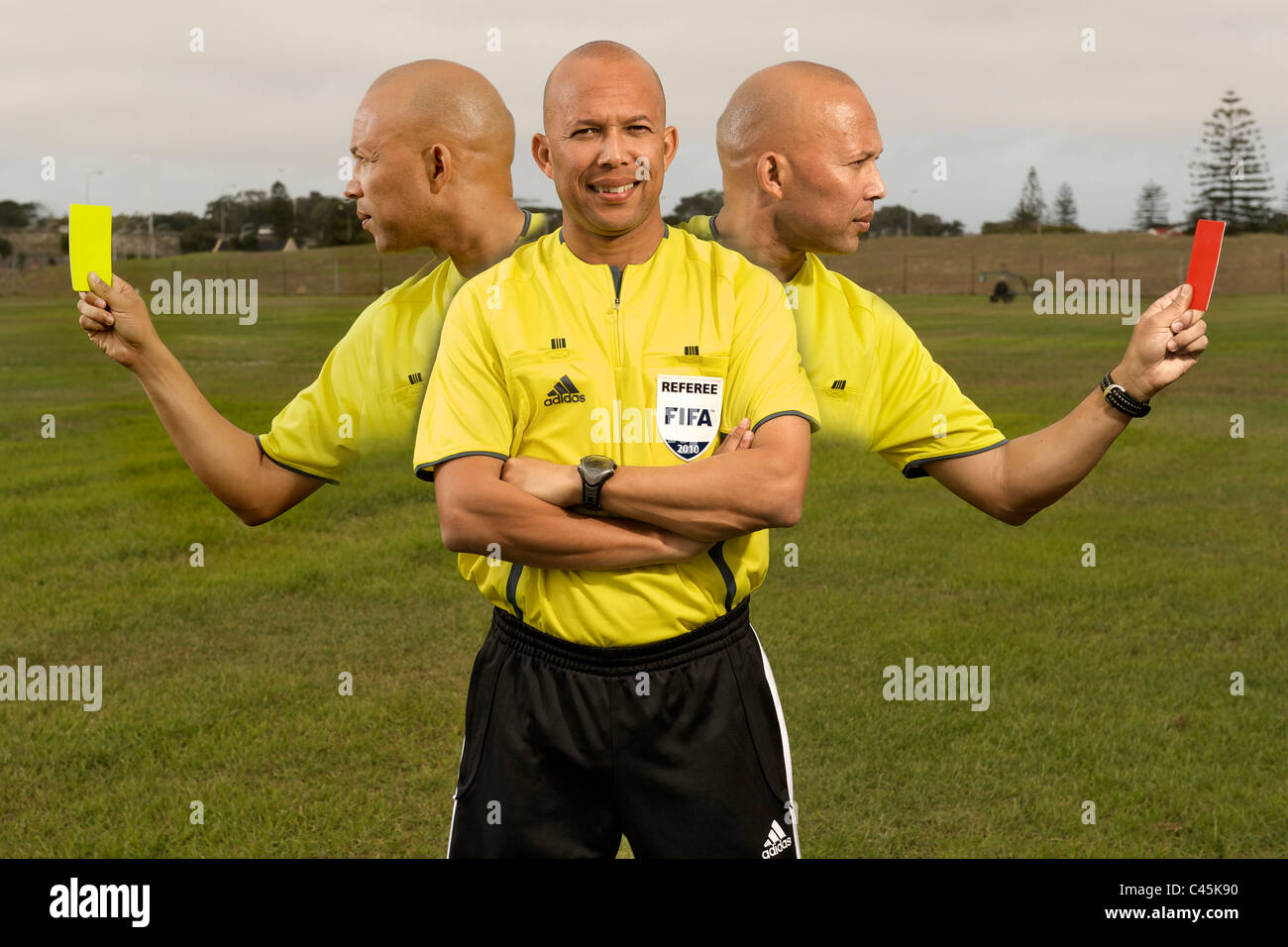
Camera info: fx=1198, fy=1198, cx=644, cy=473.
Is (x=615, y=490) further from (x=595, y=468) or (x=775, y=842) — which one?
(x=775, y=842)

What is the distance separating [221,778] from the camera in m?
6.99

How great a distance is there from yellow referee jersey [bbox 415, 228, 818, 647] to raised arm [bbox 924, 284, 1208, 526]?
69cm

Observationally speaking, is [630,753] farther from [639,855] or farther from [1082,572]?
[1082,572]

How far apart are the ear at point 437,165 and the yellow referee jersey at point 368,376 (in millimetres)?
314

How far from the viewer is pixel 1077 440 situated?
3207mm

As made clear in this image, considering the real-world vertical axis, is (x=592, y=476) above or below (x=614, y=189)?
below

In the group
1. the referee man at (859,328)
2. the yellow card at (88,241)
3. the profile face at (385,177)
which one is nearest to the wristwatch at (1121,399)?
the referee man at (859,328)

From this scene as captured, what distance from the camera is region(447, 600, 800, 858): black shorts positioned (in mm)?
3246

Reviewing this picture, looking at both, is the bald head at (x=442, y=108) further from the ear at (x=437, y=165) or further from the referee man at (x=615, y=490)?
the referee man at (x=615, y=490)

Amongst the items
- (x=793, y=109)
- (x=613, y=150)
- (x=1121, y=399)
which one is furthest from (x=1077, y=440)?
(x=613, y=150)

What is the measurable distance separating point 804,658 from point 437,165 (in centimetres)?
660

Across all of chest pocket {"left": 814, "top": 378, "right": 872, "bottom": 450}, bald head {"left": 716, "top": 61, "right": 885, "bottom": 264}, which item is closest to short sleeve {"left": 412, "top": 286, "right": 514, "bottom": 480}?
bald head {"left": 716, "top": 61, "right": 885, "bottom": 264}

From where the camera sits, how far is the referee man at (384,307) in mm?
2896

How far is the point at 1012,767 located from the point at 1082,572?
4387 mm
